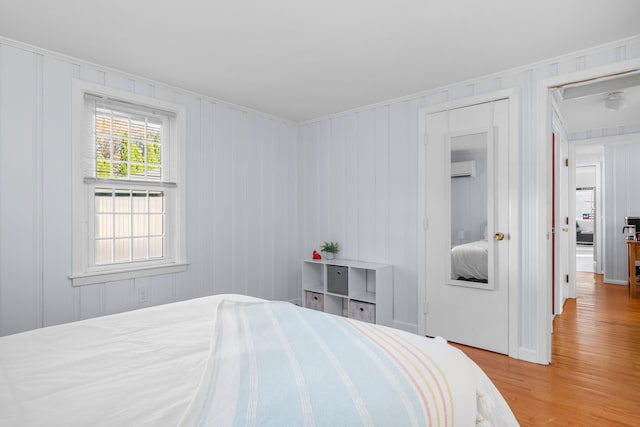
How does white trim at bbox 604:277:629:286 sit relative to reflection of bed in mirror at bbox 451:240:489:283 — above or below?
below

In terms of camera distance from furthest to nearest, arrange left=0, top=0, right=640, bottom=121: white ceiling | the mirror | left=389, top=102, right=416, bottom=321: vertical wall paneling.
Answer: left=389, top=102, right=416, bottom=321: vertical wall paneling
the mirror
left=0, top=0, right=640, bottom=121: white ceiling

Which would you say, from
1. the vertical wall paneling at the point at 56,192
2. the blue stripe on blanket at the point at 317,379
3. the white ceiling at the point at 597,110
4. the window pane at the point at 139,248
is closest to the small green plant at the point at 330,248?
the window pane at the point at 139,248

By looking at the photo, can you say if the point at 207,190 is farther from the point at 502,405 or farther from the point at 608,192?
the point at 608,192

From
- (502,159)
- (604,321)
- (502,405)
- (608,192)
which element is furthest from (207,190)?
(608,192)

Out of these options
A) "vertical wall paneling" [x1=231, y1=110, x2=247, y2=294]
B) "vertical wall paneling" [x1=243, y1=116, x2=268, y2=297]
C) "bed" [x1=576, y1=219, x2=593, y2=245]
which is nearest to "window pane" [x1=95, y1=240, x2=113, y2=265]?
"vertical wall paneling" [x1=231, y1=110, x2=247, y2=294]

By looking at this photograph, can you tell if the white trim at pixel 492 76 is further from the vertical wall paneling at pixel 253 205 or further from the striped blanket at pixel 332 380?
the striped blanket at pixel 332 380

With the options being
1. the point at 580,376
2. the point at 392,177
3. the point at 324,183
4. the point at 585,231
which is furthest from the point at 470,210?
the point at 585,231

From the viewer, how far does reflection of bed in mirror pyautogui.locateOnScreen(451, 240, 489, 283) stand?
10.6 ft

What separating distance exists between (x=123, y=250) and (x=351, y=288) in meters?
2.26

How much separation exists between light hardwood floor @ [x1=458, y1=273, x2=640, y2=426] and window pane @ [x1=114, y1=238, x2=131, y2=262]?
318 centimetres

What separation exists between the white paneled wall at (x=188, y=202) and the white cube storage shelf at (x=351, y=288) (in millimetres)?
388

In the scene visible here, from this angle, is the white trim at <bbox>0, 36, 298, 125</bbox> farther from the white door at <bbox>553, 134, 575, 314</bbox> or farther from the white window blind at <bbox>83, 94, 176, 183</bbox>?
the white door at <bbox>553, 134, 575, 314</bbox>

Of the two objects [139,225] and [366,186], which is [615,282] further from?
[139,225]

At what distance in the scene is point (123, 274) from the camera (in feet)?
10.0
